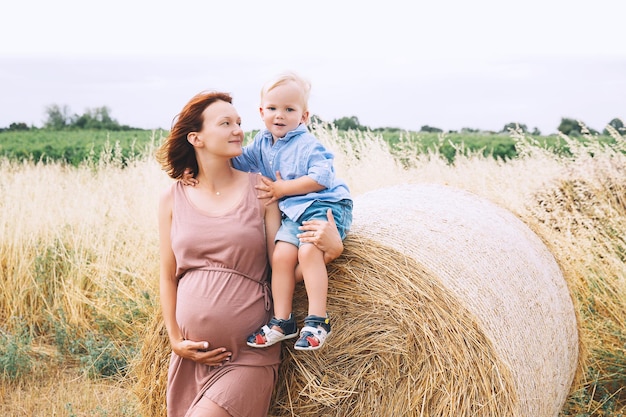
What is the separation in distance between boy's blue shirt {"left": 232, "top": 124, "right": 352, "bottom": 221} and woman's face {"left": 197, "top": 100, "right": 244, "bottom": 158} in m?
0.14

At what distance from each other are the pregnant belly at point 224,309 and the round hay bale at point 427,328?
30 cm

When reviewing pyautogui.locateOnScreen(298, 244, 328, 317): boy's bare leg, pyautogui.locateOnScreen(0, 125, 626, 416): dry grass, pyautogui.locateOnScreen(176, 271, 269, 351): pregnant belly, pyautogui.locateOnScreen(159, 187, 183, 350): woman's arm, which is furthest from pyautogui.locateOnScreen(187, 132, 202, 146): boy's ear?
pyautogui.locateOnScreen(0, 125, 626, 416): dry grass

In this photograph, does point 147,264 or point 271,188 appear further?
point 147,264

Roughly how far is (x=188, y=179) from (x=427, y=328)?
1271mm

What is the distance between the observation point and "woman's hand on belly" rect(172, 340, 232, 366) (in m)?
3.20

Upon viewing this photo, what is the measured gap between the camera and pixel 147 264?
6016mm

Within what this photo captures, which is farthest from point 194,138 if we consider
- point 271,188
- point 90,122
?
point 90,122

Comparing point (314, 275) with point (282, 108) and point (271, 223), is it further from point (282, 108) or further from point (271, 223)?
point (282, 108)

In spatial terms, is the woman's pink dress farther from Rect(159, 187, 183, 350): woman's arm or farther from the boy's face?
the boy's face

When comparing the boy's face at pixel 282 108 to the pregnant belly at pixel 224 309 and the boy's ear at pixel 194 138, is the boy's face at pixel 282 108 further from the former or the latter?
the pregnant belly at pixel 224 309

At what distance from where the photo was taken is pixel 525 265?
370cm

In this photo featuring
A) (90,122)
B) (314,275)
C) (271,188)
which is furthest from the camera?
(90,122)

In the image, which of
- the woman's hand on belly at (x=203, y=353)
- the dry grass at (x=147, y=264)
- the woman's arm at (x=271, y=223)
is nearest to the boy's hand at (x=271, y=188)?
the woman's arm at (x=271, y=223)

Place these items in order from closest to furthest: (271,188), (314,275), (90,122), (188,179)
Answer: (314,275)
(271,188)
(188,179)
(90,122)
